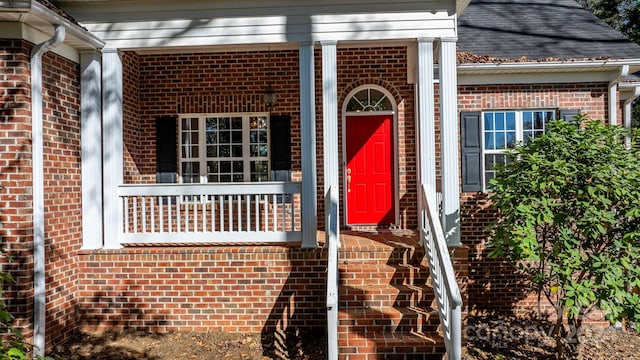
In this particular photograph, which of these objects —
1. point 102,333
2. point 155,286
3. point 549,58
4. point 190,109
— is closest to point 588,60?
point 549,58

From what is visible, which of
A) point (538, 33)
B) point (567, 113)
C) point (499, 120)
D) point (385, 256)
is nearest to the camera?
point (385, 256)

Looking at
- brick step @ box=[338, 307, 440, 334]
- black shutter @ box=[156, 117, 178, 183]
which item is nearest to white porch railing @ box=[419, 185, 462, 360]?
brick step @ box=[338, 307, 440, 334]

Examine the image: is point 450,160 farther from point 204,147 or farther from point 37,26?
point 37,26

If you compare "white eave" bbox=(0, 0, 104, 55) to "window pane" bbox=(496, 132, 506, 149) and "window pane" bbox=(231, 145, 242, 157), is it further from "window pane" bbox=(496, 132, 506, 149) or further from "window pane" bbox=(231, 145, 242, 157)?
"window pane" bbox=(496, 132, 506, 149)

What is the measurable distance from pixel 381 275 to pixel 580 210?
2.54 metres

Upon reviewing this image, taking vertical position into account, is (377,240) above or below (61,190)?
below

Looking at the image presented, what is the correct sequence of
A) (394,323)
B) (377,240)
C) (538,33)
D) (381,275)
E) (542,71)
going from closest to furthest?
(394,323) < (381,275) < (377,240) < (542,71) < (538,33)

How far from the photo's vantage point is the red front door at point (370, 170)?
778 cm

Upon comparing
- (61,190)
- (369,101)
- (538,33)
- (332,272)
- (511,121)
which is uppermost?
(538,33)

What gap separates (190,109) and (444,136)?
14.2 ft

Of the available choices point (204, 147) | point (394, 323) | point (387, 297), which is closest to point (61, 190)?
point (204, 147)

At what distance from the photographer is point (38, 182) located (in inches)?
195

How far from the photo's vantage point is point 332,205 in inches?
214

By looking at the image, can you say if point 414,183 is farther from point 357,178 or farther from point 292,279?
point 292,279
